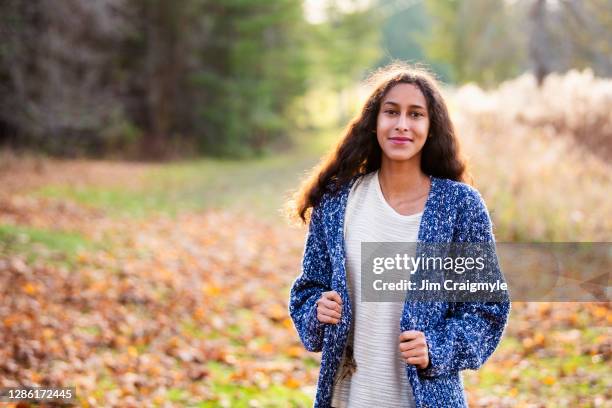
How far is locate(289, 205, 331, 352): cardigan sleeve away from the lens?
2402 mm

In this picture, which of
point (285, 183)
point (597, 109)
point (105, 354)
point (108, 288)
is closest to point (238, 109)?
point (285, 183)

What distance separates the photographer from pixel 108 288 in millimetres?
6938

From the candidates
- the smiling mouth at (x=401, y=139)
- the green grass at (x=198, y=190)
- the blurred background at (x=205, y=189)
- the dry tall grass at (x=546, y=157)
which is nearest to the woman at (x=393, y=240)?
the smiling mouth at (x=401, y=139)

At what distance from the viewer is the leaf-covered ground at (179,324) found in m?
4.78

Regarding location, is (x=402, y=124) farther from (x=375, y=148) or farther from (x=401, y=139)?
(x=375, y=148)

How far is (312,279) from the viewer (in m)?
2.44

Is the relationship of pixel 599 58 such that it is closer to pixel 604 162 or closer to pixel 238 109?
pixel 604 162

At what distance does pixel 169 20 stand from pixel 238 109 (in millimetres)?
3919

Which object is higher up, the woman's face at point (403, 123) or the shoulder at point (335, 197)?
the woman's face at point (403, 123)

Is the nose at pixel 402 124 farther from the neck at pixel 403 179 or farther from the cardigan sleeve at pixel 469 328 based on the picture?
the cardigan sleeve at pixel 469 328

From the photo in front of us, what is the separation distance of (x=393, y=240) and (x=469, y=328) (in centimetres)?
40

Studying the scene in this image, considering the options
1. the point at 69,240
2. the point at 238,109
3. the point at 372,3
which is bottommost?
the point at 69,240

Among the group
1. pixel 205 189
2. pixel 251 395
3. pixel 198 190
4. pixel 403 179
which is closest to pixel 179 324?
pixel 251 395

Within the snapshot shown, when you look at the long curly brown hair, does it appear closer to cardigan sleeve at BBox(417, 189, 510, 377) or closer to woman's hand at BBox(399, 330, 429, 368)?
cardigan sleeve at BBox(417, 189, 510, 377)
